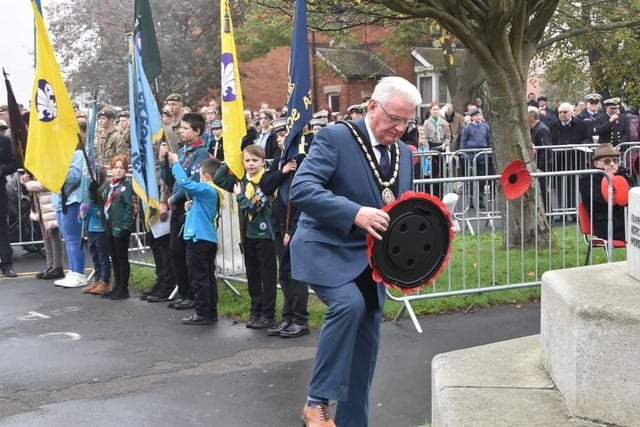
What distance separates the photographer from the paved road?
6.03 meters

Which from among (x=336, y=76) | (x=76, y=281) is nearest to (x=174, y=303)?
(x=76, y=281)

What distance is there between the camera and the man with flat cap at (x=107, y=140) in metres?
14.1

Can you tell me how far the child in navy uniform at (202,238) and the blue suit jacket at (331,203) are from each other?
3871 mm

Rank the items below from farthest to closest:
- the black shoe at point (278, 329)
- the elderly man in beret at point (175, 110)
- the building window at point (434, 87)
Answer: the building window at point (434, 87) < the elderly man in beret at point (175, 110) < the black shoe at point (278, 329)

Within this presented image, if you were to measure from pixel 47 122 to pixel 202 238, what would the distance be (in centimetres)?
260

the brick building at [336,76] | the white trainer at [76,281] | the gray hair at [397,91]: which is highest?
the brick building at [336,76]

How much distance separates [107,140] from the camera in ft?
46.6

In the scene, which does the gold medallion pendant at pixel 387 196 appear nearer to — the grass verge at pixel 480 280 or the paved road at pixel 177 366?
the paved road at pixel 177 366

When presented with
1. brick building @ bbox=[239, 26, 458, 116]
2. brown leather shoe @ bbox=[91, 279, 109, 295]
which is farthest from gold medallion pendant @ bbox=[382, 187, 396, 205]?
brick building @ bbox=[239, 26, 458, 116]

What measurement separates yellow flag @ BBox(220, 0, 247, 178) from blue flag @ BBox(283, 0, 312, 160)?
1051 mm

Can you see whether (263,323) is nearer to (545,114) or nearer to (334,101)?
(545,114)

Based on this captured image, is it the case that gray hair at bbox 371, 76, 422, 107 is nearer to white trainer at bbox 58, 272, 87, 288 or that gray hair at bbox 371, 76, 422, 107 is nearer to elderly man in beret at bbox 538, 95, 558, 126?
white trainer at bbox 58, 272, 87, 288

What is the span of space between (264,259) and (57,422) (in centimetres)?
295

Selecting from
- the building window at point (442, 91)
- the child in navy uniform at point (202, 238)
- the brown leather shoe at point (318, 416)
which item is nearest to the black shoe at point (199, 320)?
the child in navy uniform at point (202, 238)
